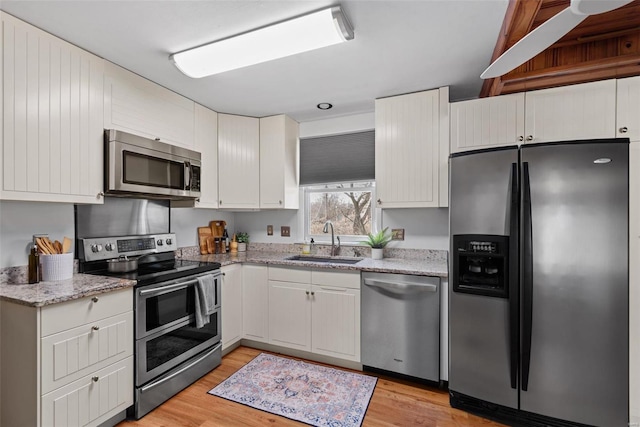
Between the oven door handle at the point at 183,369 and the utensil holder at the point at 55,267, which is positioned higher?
the utensil holder at the point at 55,267

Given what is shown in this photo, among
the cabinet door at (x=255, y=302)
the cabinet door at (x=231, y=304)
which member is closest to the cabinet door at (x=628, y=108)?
the cabinet door at (x=255, y=302)

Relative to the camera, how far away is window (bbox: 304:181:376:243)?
3.24 metres

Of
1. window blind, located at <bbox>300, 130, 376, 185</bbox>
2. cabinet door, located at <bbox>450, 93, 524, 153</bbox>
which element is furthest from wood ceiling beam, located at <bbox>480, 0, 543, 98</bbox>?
window blind, located at <bbox>300, 130, 376, 185</bbox>

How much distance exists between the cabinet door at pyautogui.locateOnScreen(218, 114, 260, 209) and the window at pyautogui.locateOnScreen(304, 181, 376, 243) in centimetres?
63

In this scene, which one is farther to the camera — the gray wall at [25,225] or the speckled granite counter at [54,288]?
the gray wall at [25,225]

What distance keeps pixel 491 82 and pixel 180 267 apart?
2.70 m

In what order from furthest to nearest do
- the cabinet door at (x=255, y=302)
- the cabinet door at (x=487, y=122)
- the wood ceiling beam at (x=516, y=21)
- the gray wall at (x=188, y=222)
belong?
the gray wall at (x=188, y=222) → the cabinet door at (x=255, y=302) → the cabinet door at (x=487, y=122) → the wood ceiling beam at (x=516, y=21)

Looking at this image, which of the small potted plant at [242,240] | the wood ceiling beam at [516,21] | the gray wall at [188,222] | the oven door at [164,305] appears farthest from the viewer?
the small potted plant at [242,240]

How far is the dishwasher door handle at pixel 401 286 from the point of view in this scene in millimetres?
2277

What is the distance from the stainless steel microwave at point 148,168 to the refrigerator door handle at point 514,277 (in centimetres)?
245

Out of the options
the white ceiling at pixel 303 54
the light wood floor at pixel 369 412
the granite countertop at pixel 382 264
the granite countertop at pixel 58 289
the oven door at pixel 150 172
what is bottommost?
the light wood floor at pixel 369 412

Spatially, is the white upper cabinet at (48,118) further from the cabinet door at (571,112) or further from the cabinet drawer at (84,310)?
the cabinet door at (571,112)

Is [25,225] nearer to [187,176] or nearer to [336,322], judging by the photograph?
[187,176]

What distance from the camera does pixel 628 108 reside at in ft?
5.95
